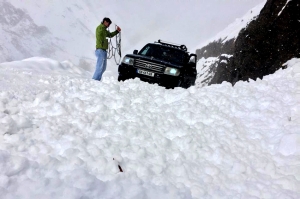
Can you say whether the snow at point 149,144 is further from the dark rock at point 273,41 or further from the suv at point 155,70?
the dark rock at point 273,41

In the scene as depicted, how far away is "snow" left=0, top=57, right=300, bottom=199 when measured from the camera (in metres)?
2.70

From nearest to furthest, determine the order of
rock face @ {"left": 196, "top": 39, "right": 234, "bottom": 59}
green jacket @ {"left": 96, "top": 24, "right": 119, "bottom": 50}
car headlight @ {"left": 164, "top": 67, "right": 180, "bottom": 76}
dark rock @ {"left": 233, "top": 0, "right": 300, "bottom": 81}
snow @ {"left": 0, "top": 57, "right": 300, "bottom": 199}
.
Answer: snow @ {"left": 0, "top": 57, "right": 300, "bottom": 199} → car headlight @ {"left": 164, "top": 67, "right": 180, "bottom": 76} → green jacket @ {"left": 96, "top": 24, "right": 119, "bottom": 50} → dark rock @ {"left": 233, "top": 0, "right": 300, "bottom": 81} → rock face @ {"left": 196, "top": 39, "right": 234, "bottom": 59}

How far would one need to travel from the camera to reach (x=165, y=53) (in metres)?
8.48

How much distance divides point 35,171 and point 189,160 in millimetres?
1919

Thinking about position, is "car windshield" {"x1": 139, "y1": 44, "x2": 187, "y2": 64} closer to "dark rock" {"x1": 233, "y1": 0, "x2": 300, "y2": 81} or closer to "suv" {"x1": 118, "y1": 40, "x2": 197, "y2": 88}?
"suv" {"x1": 118, "y1": 40, "x2": 197, "y2": 88}

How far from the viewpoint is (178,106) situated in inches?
200

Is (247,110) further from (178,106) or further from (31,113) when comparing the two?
(31,113)

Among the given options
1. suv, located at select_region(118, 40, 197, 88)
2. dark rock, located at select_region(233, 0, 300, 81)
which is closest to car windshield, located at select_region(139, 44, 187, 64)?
suv, located at select_region(118, 40, 197, 88)

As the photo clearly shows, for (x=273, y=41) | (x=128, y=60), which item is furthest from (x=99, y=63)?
(x=273, y=41)

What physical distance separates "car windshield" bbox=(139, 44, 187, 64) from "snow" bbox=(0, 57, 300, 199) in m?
2.77

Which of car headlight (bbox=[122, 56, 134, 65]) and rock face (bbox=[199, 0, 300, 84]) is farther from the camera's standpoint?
rock face (bbox=[199, 0, 300, 84])

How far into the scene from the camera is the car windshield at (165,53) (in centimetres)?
826

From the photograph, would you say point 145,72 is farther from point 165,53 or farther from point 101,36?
point 101,36

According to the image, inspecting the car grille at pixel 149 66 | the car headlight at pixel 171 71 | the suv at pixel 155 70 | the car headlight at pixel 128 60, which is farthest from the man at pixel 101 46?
the car headlight at pixel 171 71
